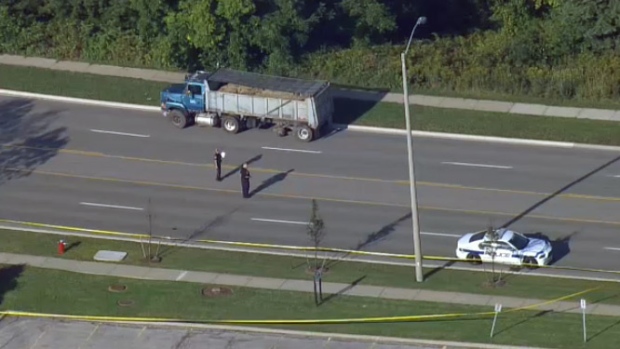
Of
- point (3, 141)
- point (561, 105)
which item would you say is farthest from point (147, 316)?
point (561, 105)

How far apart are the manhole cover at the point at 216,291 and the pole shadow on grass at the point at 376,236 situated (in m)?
3.95

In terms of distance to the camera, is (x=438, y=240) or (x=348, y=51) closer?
(x=438, y=240)

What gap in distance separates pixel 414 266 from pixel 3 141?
20.3 metres

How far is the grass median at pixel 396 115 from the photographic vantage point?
2480 inches

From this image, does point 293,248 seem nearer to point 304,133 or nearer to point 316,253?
point 316,253

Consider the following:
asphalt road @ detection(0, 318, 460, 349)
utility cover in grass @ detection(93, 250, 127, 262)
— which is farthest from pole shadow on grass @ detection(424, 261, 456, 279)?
utility cover in grass @ detection(93, 250, 127, 262)

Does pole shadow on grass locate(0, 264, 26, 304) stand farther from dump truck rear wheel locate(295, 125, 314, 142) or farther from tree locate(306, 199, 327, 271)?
dump truck rear wheel locate(295, 125, 314, 142)

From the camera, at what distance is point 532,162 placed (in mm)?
59906

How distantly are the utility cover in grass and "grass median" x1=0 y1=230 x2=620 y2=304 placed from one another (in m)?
0.20

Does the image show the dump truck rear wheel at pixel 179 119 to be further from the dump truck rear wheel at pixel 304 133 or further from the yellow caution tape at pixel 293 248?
the yellow caution tape at pixel 293 248

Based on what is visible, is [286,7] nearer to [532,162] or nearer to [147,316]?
[532,162]

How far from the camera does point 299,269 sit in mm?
50438

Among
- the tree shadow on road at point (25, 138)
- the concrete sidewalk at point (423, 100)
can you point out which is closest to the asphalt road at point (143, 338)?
the tree shadow on road at point (25, 138)

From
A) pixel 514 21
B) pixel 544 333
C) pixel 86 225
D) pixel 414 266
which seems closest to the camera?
pixel 544 333
